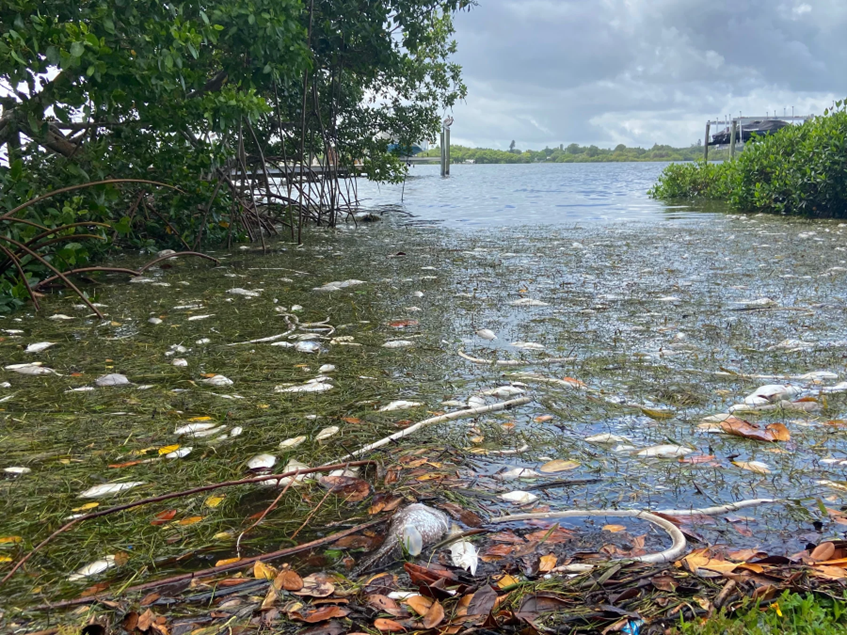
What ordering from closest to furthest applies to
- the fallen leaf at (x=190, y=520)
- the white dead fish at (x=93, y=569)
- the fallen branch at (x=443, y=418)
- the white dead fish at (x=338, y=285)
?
the white dead fish at (x=93, y=569)
the fallen leaf at (x=190, y=520)
the fallen branch at (x=443, y=418)
the white dead fish at (x=338, y=285)

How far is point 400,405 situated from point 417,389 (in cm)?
22

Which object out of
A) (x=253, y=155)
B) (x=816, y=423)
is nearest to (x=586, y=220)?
(x=253, y=155)

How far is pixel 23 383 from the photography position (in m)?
2.98

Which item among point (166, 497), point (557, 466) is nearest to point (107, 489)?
point (166, 497)

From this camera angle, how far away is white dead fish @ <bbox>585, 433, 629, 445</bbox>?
2289 millimetres

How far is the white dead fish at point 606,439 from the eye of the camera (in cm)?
229

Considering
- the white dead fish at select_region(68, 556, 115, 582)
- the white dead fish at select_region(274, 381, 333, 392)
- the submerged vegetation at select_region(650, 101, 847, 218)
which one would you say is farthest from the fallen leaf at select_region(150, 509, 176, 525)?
the submerged vegetation at select_region(650, 101, 847, 218)

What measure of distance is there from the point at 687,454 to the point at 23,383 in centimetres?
284

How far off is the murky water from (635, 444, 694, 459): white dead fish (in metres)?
0.04

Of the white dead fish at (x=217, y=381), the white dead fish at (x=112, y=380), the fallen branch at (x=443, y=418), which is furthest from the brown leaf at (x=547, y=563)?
the white dead fish at (x=112, y=380)

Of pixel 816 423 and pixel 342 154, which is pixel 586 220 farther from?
pixel 816 423

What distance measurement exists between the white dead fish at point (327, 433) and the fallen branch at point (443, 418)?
190 millimetres

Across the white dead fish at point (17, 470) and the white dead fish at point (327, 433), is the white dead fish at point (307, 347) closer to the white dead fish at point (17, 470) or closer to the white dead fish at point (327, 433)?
the white dead fish at point (327, 433)

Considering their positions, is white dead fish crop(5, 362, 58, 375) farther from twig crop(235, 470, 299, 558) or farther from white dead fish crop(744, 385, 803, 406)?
white dead fish crop(744, 385, 803, 406)
